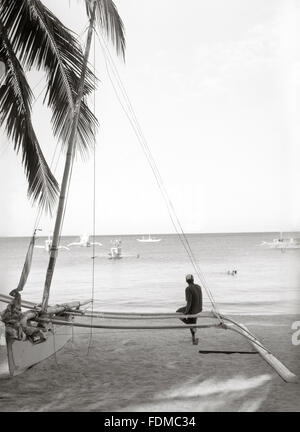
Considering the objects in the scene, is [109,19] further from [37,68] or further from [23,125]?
[23,125]

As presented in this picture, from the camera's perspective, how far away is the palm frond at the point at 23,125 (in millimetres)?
6699

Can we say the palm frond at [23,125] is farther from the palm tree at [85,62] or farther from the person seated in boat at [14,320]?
the person seated in boat at [14,320]

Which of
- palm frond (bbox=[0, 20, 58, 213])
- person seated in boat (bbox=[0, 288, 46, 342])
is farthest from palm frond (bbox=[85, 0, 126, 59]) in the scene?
person seated in boat (bbox=[0, 288, 46, 342])

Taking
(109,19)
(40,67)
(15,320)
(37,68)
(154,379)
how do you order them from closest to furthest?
(15,320)
(154,379)
(109,19)
(37,68)
(40,67)

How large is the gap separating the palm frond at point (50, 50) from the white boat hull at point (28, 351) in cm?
312

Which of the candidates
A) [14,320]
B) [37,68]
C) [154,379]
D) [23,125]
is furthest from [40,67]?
[154,379]

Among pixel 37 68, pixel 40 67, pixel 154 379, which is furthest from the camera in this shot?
pixel 40 67

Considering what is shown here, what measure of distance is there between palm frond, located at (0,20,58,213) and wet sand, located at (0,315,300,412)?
250 cm

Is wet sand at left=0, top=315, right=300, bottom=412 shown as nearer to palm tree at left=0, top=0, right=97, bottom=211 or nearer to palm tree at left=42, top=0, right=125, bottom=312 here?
palm tree at left=42, top=0, right=125, bottom=312

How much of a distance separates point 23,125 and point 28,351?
3205 millimetres

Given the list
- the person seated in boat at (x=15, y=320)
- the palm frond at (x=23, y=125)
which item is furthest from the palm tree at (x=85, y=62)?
the palm frond at (x=23, y=125)

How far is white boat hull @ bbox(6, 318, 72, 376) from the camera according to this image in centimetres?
566

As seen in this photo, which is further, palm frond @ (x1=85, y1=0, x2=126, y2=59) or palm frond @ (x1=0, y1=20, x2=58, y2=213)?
palm frond @ (x1=0, y1=20, x2=58, y2=213)

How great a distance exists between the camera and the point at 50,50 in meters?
6.61
